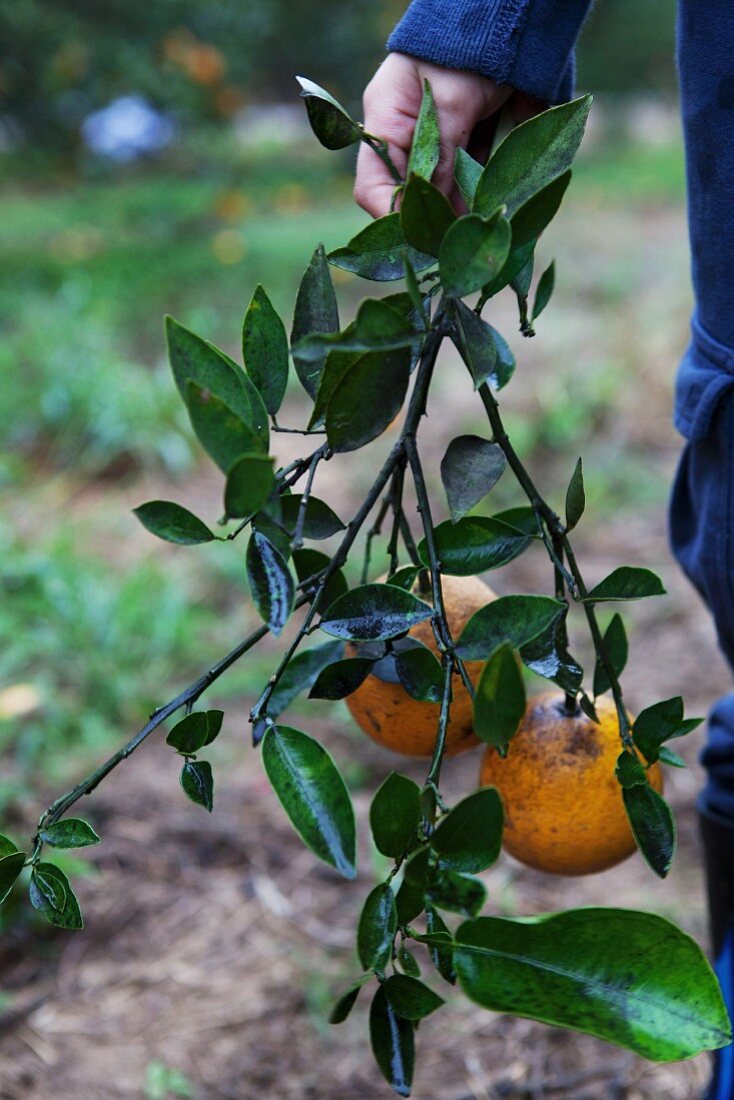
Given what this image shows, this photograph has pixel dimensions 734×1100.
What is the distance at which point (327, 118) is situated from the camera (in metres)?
0.67

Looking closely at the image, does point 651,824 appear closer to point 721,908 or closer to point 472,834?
point 472,834

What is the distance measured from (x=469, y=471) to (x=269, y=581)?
0.15 m

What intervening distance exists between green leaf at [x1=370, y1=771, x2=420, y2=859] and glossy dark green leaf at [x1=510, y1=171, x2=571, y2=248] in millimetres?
293

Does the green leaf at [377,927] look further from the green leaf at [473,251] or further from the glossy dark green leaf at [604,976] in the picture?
the green leaf at [473,251]

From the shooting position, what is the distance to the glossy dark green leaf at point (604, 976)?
1.55 feet

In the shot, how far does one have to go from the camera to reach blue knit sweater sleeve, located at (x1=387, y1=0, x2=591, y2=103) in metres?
0.78

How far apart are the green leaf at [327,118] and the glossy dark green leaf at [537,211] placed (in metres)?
0.15

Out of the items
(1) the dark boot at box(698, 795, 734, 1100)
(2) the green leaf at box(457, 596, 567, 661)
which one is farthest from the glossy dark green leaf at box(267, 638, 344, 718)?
(1) the dark boot at box(698, 795, 734, 1100)

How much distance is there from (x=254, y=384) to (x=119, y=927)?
103 cm

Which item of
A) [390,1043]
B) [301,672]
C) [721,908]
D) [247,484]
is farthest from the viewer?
[721,908]

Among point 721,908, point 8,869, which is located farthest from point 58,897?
point 721,908

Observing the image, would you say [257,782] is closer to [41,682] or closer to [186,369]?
[41,682]

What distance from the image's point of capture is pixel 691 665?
2045 mm

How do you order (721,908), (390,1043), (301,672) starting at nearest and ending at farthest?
1. (390,1043)
2. (301,672)
3. (721,908)
